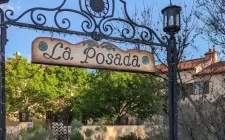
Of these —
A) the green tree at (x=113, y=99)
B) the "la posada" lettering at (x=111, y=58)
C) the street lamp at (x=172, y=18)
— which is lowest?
the green tree at (x=113, y=99)

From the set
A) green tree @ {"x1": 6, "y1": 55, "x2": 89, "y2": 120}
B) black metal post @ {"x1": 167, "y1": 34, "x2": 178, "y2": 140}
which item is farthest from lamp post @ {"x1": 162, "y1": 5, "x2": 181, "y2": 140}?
green tree @ {"x1": 6, "y1": 55, "x2": 89, "y2": 120}

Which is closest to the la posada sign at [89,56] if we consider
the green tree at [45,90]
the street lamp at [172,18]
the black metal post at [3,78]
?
the black metal post at [3,78]

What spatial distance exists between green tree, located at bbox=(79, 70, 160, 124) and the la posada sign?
25709 millimetres

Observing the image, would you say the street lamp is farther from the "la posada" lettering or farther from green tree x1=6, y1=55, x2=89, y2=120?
green tree x1=6, y1=55, x2=89, y2=120

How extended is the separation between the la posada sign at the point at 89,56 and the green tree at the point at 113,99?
25.7 metres

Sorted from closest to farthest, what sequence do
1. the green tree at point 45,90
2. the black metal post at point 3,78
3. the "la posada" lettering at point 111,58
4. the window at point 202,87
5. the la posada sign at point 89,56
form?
1. the black metal post at point 3,78
2. the la posada sign at point 89,56
3. the "la posada" lettering at point 111,58
4. the window at point 202,87
5. the green tree at point 45,90

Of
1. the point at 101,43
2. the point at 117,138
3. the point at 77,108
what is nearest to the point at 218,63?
the point at 101,43

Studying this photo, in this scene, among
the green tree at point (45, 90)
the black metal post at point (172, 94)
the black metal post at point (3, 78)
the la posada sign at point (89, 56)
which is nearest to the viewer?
the black metal post at point (3, 78)

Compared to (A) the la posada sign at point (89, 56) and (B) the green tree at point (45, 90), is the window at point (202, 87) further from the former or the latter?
(B) the green tree at point (45, 90)

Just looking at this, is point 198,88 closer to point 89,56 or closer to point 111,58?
point 111,58

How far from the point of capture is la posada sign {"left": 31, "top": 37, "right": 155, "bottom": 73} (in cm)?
449

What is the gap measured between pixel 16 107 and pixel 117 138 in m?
12.5

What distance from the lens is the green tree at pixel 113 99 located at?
31.8 meters

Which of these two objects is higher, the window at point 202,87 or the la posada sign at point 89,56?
the la posada sign at point 89,56
